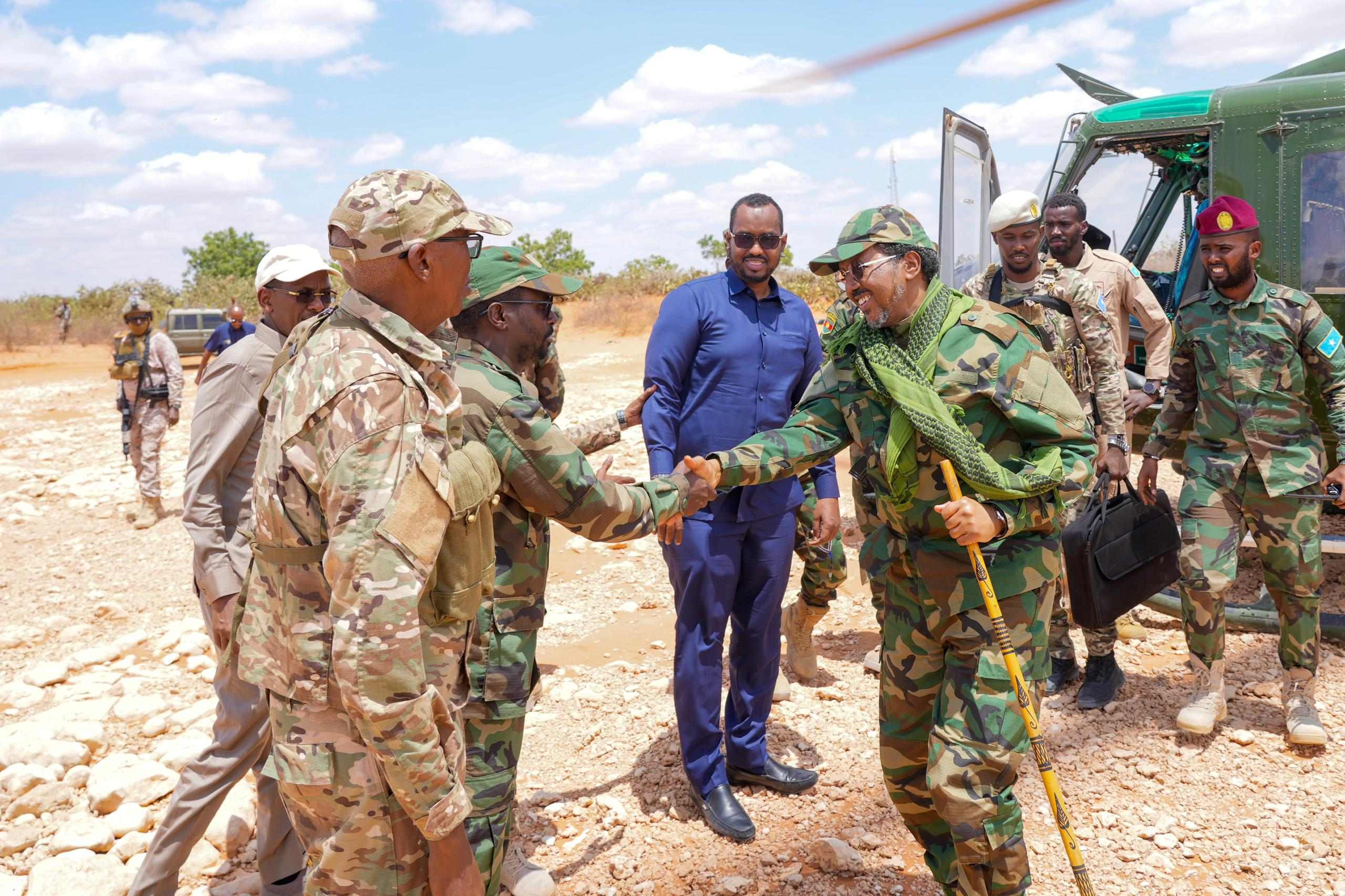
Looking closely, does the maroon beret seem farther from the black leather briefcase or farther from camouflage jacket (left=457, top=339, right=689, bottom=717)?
camouflage jacket (left=457, top=339, right=689, bottom=717)

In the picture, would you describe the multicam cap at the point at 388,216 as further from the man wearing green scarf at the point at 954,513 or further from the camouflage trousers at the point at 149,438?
the camouflage trousers at the point at 149,438

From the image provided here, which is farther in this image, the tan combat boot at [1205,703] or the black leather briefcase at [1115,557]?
the tan combat boot at [1205,703]

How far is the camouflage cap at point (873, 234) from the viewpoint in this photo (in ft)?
9.86

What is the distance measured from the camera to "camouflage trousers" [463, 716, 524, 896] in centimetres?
272

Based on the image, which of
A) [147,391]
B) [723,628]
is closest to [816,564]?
[723,628]

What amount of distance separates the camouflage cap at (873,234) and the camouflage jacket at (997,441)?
29 centimetres

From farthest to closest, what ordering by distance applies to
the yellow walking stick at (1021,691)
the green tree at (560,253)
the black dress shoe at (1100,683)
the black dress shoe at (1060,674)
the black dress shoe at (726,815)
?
the green tree at (560,253) < the black dress shoe at (1060,674) < the black dress shoe at (1100,683) < the black dress shoe at (726,815) < the yellow walking stick at (1021,691)

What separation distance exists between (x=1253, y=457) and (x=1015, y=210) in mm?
1540

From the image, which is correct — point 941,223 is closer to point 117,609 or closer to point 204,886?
point 204,886

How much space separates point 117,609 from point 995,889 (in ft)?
20.8

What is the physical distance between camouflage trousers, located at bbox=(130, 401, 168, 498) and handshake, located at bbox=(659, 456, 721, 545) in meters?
7.96

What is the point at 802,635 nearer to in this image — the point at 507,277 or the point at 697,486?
the point at 697,486

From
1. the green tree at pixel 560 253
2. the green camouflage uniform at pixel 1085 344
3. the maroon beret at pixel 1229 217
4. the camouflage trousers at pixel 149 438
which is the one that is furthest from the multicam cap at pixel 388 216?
the green tree at pixel 560 253

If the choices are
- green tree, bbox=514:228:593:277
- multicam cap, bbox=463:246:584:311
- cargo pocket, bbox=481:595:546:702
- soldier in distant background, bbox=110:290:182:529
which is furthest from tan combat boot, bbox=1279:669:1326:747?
green tree, bbox=514:228:593:277
